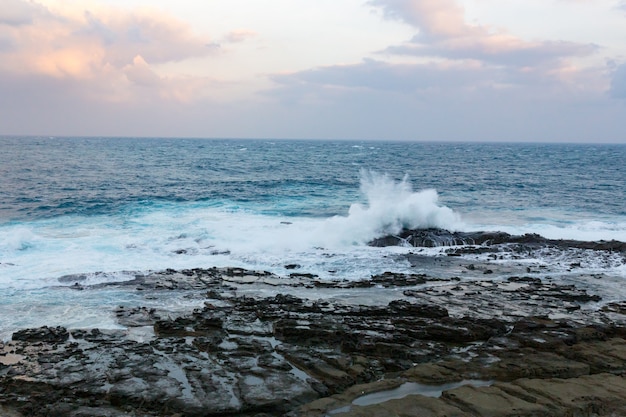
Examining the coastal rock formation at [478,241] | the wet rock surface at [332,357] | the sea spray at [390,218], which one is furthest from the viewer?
the sea spray at [390,218]

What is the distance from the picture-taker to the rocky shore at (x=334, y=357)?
9.24 m

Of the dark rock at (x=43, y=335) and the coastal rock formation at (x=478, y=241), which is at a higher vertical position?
the coastal rock formation at (x=478, y=241)

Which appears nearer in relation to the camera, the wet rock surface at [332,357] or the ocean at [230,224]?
the wet rock surface at [332,357]

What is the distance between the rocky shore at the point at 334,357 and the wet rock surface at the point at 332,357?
4cm

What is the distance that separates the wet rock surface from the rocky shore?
0.12 ft

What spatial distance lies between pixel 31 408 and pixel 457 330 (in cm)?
975

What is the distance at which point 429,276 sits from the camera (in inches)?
746

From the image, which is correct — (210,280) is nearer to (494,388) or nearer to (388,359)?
(388,359)

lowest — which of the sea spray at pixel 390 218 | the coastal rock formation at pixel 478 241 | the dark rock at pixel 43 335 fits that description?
the dark rock at pixel 43 335

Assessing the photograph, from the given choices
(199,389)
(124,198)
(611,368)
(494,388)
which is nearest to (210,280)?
(199,389)

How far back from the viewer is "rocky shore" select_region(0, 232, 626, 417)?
364 inches

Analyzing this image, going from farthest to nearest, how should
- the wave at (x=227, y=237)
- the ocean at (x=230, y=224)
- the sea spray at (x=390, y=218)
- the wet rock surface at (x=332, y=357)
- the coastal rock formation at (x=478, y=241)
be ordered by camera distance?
the sea spray at (x=390, y=218), the coastal rock formation at (x=478, y=241), the wave at (x=227, y=237), the ocean at (x=230, y=224), the wet rock surface at (x=332, y=357)

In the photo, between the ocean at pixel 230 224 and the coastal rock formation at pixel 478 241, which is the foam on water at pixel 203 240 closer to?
the ocean at pixel 230 224

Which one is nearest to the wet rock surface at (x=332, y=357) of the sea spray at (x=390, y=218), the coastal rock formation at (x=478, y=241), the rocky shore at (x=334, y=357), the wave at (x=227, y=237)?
the rocky shore at (x=334, y=357)
